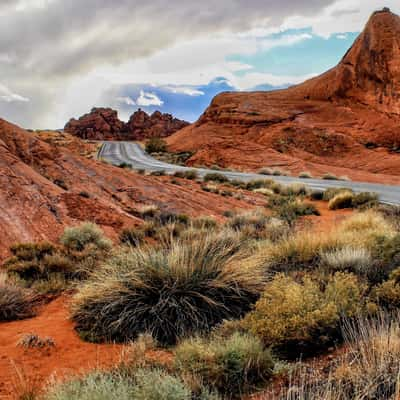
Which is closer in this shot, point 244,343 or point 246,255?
point 244,343

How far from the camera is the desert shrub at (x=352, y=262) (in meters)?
5.58

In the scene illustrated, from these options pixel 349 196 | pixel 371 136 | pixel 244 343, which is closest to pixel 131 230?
pixel 244 343

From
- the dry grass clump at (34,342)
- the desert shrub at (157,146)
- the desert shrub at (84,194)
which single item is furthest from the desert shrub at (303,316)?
the desert shrub at (157,146)

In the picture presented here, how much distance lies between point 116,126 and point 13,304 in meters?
109

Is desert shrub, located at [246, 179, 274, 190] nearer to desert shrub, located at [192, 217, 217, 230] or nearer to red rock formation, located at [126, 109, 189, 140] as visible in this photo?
desert shrub, located at [192, 217, 217, 230]

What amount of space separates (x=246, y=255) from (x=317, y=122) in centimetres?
4339

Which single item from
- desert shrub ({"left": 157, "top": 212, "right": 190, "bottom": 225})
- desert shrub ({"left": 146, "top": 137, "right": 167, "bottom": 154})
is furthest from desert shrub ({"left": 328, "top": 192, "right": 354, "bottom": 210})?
desert shrub ({"left": 146, "top": 137, "right": 167, "bottom": 154})

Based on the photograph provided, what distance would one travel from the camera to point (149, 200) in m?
12.9

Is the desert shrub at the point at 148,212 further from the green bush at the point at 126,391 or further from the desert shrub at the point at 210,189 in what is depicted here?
the green bush at the point at 126,391

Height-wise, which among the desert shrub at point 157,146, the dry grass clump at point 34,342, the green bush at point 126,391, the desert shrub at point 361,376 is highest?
the desert shrub at point 157,146

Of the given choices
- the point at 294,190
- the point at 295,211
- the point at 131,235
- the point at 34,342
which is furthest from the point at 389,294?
the point at 294,190

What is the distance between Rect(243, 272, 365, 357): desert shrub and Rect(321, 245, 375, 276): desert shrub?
3.85 feet

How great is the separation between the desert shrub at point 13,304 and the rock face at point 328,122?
31.5 m

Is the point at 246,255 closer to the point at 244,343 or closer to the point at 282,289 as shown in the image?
the point at 282,289
